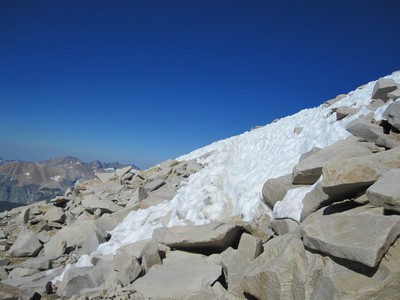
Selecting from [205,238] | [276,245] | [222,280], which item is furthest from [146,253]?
[276,245]

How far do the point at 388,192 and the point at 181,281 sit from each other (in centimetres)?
476

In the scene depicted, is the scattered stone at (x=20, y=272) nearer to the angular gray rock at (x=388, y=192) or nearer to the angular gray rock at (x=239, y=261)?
the angular gray rock at (x=239, y=261)

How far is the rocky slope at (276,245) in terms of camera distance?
4.46 meters

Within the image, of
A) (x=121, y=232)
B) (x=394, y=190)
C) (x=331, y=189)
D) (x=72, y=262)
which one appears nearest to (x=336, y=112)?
(x=331, y=189)

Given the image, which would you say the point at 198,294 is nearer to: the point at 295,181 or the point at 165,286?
the point at 165,286

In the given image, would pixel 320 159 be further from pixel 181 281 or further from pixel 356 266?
pixel 181 281

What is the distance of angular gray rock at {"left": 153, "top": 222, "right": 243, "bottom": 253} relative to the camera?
7.98 metres

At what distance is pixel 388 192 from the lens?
459 centimetres

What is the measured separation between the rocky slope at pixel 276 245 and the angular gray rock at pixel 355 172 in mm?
18

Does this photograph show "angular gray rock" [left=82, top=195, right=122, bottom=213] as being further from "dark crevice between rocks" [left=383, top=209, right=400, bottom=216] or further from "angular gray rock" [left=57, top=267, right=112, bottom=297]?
"dark crevice between rocks" [left=383, top=209, right=400, bottom=216]

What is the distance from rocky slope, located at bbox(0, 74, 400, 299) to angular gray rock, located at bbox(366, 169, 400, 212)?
2cm

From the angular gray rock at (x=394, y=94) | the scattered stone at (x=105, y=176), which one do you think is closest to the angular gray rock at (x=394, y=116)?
the angular gray rock at (x=394, y=94)

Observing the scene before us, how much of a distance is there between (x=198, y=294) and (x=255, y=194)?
461 centimetres

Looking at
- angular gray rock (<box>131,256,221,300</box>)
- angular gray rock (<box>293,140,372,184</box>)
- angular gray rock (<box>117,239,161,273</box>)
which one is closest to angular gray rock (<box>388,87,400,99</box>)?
angular gray rock (<box>293,140,372,184</box>)
